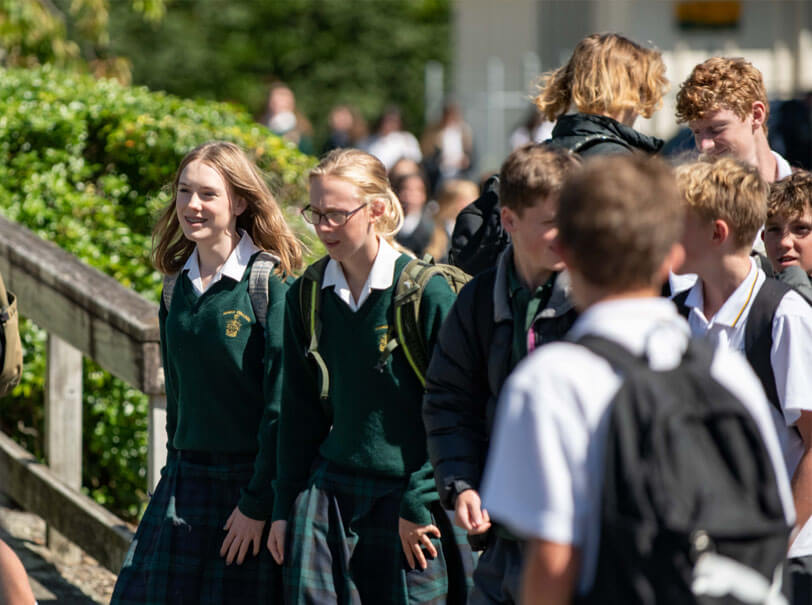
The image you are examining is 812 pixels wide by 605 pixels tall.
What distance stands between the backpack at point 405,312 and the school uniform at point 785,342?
0.74 meters

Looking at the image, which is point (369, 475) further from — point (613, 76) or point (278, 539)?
point (613, 76)

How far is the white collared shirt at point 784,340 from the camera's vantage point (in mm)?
3031

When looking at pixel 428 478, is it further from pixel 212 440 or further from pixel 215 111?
pixel 215 111

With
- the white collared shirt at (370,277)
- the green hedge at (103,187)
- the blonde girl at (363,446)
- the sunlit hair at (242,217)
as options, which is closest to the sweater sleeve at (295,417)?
the blonde girl at (363,446)

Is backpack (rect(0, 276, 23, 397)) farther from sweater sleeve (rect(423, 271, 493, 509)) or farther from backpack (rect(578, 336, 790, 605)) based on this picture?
backpack (rect(578, 336, 790, 605))

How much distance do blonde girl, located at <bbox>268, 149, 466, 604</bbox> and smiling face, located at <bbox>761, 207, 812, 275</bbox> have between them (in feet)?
3.42

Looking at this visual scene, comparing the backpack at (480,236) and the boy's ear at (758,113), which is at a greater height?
the boy's ear at (758,113)

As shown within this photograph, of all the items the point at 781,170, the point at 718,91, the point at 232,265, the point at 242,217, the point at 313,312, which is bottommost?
the point at 313,312

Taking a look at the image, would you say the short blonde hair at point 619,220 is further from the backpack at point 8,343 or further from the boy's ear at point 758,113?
the backpack at point 8,343

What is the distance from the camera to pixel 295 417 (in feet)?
12.2

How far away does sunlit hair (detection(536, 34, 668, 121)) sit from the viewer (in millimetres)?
3971

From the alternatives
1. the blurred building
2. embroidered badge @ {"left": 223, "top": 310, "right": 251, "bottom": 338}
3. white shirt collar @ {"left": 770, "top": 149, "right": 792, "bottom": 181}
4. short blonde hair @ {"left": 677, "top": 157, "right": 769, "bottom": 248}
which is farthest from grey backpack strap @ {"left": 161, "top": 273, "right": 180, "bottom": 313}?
the blurred building

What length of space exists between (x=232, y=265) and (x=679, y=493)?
2.09m

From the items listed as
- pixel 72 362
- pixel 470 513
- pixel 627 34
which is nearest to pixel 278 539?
pixel 470 513
